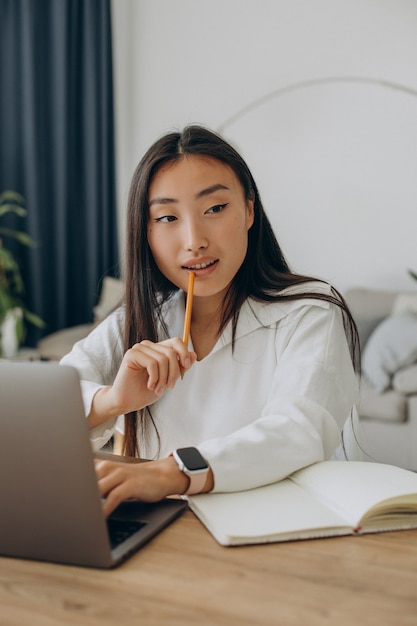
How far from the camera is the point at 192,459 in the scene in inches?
38.7

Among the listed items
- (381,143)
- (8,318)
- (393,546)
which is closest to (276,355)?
(393,546)

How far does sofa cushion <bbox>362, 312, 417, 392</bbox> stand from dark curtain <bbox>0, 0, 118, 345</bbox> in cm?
182

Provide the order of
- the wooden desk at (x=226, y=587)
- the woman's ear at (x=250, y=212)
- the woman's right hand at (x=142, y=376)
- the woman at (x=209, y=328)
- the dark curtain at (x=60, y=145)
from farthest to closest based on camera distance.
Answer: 1. the dark curtain at (x=60, y=145)
2. the woman's ear at (x=250, y=212)
3. the woman at (x=209, y=328)
4. the woman's right hand at (x=142, y=376)
5. the wooden desk at (x=226, y=587)

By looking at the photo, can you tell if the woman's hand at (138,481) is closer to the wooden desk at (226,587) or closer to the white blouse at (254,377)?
the wooden desk at (226,587)

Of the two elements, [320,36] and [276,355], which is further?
[320,36]

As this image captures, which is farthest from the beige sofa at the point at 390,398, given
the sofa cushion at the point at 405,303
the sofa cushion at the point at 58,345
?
the sofa cushion at the point at 58,345

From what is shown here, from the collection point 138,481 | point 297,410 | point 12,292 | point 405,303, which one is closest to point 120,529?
point 138,481

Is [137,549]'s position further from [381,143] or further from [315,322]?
[381,143]

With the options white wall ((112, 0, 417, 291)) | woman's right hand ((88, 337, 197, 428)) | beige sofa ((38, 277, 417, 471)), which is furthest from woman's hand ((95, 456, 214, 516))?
white wall ((112, 0, 417, 291))

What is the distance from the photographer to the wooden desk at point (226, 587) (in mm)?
685

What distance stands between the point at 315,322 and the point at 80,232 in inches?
143

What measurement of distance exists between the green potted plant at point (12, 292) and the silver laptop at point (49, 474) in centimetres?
319

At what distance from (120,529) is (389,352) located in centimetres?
264

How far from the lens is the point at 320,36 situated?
4.24 metres
